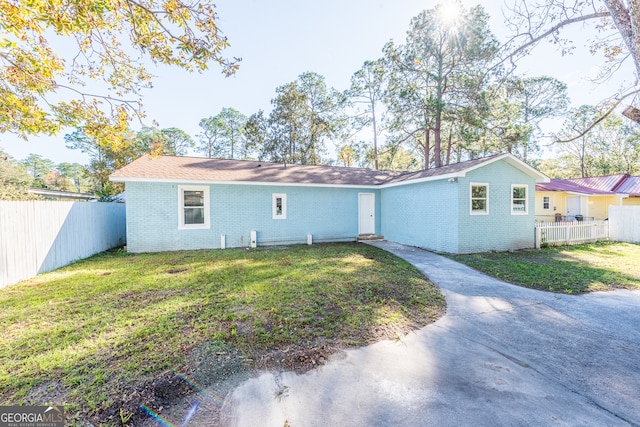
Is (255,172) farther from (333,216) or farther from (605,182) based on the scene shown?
(605,182)

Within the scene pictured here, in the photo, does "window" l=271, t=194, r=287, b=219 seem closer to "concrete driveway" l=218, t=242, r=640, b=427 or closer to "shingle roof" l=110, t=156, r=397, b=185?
"shingle roof" l=110, t=156, r=397, b=185

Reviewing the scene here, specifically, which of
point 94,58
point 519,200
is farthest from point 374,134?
point 94,58

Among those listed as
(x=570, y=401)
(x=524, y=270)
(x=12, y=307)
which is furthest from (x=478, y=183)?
(x=12, y=307)

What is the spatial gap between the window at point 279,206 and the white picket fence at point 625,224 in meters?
15.2

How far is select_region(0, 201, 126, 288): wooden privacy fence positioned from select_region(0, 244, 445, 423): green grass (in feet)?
1.26

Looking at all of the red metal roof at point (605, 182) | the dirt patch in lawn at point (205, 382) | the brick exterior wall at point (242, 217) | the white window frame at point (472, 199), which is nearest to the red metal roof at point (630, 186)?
the red metal roof at point (605, 182)

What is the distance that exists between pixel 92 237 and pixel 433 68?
62.7 feet

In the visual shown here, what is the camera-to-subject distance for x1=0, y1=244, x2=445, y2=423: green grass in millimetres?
2678

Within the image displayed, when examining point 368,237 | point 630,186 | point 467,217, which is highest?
point 630,186

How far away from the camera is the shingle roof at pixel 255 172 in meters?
9.42

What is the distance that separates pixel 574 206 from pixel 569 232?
11227 millimetres

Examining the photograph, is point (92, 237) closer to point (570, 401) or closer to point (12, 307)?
point (12, 307)

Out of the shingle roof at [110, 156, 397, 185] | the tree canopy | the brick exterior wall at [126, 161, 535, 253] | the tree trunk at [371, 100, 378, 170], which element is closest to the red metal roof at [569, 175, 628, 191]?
the brick exterior wall at [126, 161, 535, 253]

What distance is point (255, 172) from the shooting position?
11.9m
